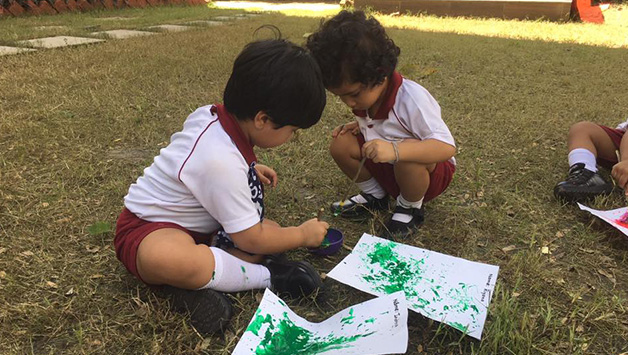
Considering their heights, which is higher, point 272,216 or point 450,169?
point 450,169

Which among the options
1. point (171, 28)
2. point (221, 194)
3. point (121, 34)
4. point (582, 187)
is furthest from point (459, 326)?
point (171, 28)

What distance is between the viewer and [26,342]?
114cm

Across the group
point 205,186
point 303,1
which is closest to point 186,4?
point 303,1

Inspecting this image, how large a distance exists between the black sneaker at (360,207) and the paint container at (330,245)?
0.71ft

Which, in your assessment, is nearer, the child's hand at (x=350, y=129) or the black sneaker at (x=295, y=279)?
the black sneaker at (x=295, y=279)

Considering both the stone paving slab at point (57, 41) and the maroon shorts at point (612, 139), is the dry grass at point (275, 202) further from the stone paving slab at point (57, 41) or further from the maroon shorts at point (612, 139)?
the stone paving slab at point (57, 41)

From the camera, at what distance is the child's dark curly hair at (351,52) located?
1.41 m

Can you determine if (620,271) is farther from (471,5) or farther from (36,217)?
(471,5)

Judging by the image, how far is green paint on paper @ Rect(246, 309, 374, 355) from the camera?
1086 mm

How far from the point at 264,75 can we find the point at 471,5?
25.3ft

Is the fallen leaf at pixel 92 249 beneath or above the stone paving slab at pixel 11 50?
beneath

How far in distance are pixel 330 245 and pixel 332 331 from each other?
1.26 ft

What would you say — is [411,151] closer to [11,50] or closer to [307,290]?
[307,290]

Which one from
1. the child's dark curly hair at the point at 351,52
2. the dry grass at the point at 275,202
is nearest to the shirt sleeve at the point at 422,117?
the child's dark curly hair at the point at 351,52
